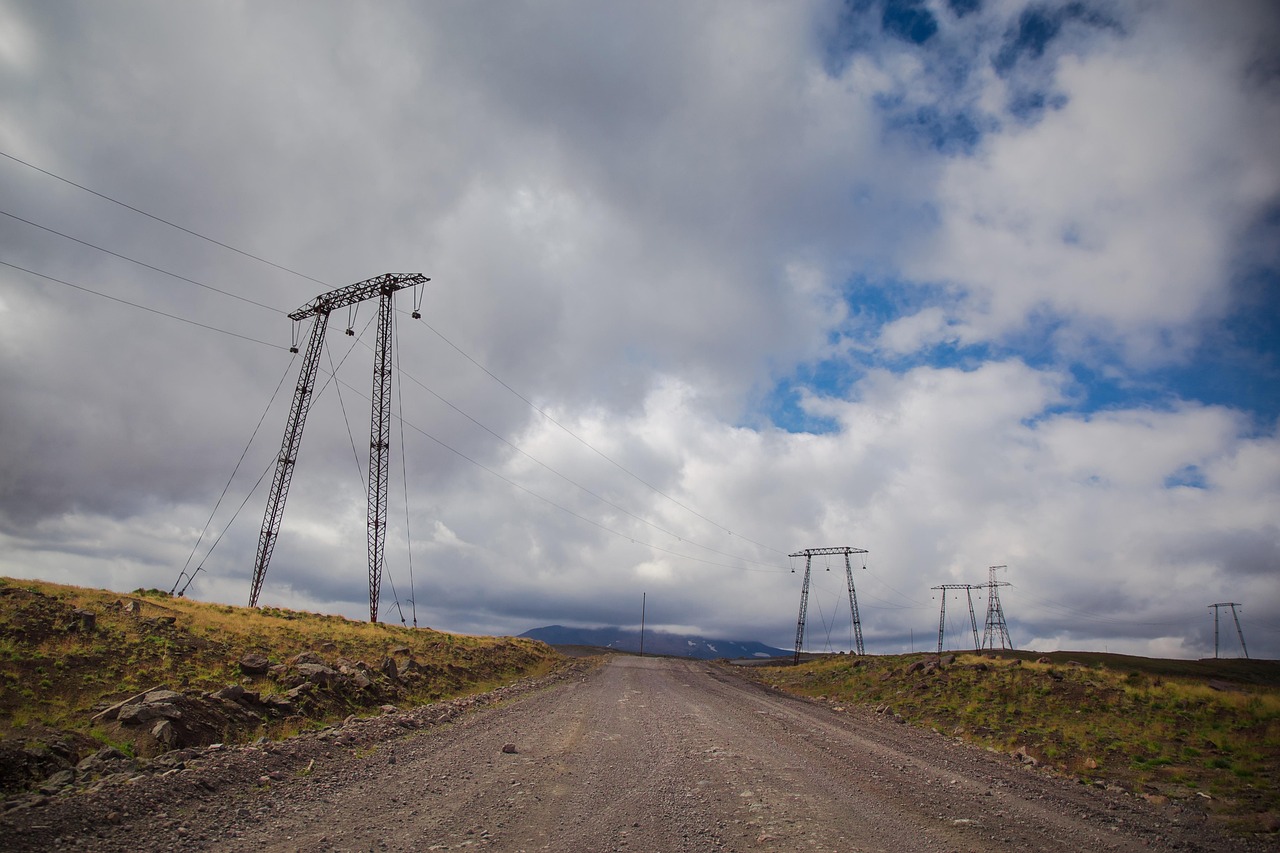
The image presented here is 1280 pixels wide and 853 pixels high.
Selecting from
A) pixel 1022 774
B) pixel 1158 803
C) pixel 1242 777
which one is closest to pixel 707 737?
pixel 1022 774

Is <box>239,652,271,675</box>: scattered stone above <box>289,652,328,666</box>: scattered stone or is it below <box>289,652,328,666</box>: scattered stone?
above

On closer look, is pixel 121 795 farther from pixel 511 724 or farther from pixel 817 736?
pixel 817 736

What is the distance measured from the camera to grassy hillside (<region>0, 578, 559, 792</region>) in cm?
1098

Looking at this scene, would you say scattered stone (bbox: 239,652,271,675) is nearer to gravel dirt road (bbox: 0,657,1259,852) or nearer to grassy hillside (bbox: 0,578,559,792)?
grassy hillside (bbox: 0,578,559,792)

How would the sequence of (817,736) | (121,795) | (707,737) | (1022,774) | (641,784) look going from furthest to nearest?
(817,736) < (707,737) < (1022,774) < (641,784) < (121,795)

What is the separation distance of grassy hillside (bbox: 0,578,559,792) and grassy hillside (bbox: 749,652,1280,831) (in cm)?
1918

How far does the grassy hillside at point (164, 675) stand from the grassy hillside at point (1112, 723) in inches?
755

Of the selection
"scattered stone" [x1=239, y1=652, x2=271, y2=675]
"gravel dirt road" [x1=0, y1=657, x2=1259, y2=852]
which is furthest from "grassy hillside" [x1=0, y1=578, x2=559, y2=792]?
"gravel dirt road" [x1=0, y1=657, x2=1259, y2=852]

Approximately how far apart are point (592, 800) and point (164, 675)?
46.8ft

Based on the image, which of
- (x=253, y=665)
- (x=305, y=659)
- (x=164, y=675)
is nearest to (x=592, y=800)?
(x=164, y=675)

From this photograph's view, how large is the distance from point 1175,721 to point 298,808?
23.9 metres

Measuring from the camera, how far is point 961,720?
65.3ft

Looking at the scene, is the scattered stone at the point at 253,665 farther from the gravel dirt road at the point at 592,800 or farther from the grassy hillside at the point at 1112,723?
the grassy hillside at the point at 1112,723

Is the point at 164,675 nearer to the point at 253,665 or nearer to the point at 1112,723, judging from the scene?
the point at 253,665
